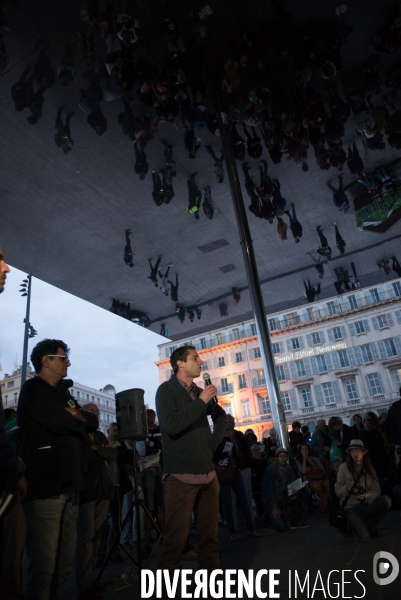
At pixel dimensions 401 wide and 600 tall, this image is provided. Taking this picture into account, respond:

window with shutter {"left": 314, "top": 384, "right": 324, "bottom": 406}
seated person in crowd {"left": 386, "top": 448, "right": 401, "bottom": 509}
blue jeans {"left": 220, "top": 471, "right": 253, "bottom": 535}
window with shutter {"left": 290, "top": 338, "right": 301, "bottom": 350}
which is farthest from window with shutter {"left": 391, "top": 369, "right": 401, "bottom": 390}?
blue jeans {"left": 220, "top": 471, "right": 253, "bottom": 535}

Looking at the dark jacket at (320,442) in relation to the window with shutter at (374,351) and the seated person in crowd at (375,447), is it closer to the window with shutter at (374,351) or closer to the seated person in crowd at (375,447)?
the seated person in crowd at (375,447)

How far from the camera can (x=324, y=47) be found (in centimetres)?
778

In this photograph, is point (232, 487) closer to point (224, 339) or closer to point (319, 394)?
point (319, 394)

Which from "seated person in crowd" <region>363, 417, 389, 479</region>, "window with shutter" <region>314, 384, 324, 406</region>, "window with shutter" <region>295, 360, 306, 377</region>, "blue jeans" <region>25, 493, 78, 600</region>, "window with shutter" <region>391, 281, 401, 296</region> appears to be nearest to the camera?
"blue jeans" <region>25, 493, 78, 600</region>

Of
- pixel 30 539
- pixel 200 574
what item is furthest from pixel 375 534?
pixel 30 539

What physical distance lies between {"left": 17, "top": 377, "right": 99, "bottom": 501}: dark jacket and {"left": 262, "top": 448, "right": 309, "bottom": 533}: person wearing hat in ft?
14.5

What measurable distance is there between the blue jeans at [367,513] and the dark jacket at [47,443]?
3.58 meters

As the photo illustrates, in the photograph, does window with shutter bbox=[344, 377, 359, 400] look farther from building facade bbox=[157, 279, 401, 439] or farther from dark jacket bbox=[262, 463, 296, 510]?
dark jacket bbox=[262, 463, 296, 510]

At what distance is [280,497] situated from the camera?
6.46 m

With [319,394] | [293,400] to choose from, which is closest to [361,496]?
[319,394]

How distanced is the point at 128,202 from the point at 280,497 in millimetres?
8385

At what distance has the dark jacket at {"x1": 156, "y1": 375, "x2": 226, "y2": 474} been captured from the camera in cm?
281

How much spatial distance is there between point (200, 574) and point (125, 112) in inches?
315

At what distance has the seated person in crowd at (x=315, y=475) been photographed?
26.1 feet
